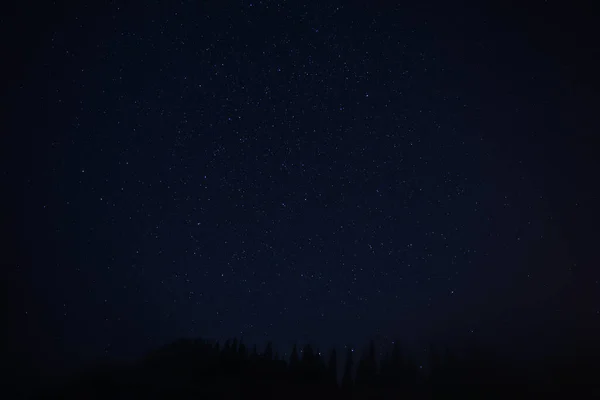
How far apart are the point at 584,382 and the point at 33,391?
1184 inches

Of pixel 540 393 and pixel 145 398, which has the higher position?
→ pixel 540 393

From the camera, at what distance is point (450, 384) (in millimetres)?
18547

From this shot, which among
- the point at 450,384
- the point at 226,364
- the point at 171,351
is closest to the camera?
the point at 450,384

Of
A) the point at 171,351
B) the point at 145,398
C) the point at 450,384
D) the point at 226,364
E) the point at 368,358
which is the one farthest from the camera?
the point at 171,351

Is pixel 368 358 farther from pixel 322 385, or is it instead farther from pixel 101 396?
pixel 101 396

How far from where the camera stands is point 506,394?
16.9 m

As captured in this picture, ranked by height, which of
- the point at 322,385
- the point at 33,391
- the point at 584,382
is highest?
the point at 584,382

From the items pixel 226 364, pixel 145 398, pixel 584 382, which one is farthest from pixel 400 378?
pixel 145 398

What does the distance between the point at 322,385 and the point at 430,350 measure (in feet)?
21.2

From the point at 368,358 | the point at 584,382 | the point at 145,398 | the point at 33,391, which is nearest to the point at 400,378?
the point at 368,358

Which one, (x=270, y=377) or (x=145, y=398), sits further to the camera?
(x=270, y=377)

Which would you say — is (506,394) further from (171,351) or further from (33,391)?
(33,391)

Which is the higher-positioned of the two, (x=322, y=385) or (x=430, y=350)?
(x=430, y=350)

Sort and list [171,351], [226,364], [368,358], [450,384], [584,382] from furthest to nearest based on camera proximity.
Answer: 1. [171,351]
2. [226,364]
3. [368,358]
4. [450,384]
5. [584,382]
